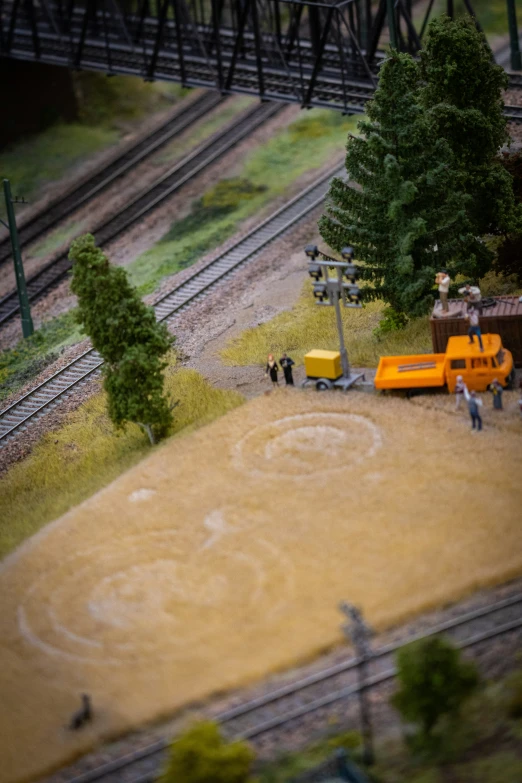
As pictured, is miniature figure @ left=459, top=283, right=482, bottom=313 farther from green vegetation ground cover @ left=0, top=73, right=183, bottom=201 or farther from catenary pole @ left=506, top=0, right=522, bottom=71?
green vegetation ground cover @ left=0, top=73, right=183, bottom=201

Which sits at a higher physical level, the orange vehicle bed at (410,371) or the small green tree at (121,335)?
the small green tree at (121,335)

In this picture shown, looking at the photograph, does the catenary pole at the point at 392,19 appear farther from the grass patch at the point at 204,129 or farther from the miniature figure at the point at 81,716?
the miniature figure at the point at 81,716

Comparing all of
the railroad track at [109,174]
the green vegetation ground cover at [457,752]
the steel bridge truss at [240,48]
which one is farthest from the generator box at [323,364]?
the railroad track at [109,174]

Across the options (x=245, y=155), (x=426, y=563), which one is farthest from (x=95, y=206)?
(x=426, y=563)

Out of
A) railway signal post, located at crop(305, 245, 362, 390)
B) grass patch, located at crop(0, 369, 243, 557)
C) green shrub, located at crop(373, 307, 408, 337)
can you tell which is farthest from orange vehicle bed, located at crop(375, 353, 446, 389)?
grass patch, located at crop(0, 369, 243, 557)

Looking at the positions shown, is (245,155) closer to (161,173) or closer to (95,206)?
(161,173)

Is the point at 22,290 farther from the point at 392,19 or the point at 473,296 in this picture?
the point at 473,296

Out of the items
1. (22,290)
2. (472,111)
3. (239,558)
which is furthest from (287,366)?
(22,290)
